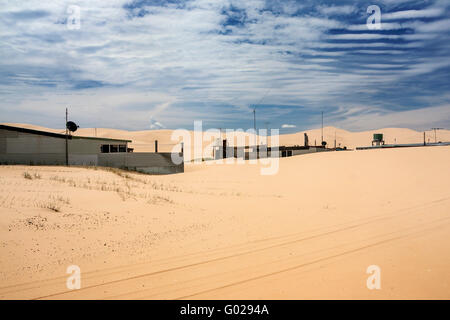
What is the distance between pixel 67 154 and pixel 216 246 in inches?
908

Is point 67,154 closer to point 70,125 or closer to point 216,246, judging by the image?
point 70,125

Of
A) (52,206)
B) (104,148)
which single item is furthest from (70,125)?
(52,206)

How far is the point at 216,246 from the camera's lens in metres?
5.87

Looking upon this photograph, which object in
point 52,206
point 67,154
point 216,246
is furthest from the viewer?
point 67,154

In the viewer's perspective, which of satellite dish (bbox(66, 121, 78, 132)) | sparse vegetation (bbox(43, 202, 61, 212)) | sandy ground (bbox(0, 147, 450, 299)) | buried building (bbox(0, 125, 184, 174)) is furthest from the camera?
satellite dish (bbox(66, 121, 78, 132))

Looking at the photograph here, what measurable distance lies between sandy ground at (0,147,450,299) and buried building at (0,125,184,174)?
51.5ft

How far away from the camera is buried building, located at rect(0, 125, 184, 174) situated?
24141 mm

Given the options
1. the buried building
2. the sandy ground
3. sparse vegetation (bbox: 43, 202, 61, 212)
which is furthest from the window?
sparse vegetation (bbox: 43, 202, 61, 212)

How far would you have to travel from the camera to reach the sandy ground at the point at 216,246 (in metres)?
4.08

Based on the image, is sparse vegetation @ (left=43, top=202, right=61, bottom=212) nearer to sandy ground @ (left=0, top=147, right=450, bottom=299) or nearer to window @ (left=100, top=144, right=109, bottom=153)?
sandy ground @ (left=0, top=147, right=450, bottom=299)

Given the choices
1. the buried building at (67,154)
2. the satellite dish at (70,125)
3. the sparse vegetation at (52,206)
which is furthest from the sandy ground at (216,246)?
the satellite dish at (70,125)
